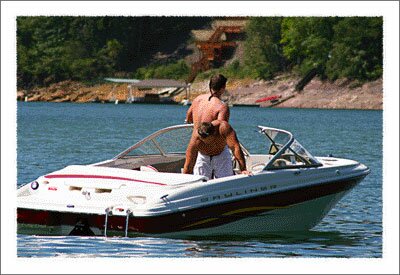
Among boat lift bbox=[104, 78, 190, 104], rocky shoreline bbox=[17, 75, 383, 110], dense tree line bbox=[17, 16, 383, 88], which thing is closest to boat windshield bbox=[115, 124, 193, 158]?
Answer: dense tree line bbox=[17, 16, 383, 88]

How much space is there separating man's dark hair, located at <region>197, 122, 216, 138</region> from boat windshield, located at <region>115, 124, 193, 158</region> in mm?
1795

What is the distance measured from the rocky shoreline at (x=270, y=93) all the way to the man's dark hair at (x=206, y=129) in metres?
59.2

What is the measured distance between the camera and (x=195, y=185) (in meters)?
12.0

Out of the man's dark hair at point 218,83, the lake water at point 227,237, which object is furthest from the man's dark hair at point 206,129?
the lake water at point 227,237

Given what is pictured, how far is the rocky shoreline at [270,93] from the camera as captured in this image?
72250 millimetres

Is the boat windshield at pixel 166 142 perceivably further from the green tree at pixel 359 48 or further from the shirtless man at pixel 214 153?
the green tree at pixel 359 48

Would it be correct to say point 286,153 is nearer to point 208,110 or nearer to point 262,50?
point 208,110

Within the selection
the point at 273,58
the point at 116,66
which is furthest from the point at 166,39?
the point at 273,58

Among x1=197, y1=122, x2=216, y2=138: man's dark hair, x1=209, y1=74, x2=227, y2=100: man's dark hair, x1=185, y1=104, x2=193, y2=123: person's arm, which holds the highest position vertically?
x1=209, y1=74, x2=227, y2=100: man's dark hair

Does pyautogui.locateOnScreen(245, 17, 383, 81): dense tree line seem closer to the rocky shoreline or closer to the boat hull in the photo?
the rocky shoreline

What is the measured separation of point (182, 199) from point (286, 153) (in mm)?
1780

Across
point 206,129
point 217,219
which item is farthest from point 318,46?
point 217,219

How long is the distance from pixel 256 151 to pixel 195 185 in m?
18.3

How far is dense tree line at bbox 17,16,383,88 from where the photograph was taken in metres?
69.9
